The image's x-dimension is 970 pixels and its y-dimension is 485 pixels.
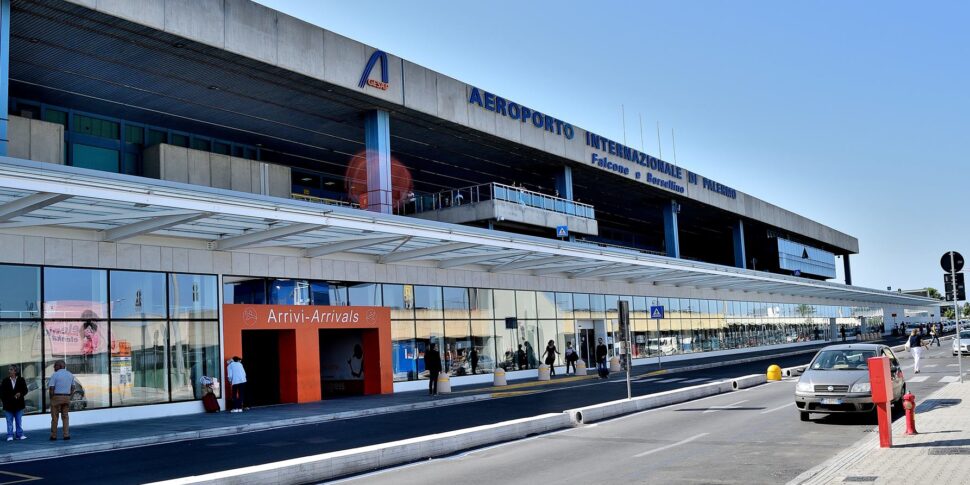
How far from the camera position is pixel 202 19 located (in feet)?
78.4

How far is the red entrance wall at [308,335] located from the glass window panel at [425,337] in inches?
73.5

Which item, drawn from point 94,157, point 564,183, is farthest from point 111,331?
point 564,183

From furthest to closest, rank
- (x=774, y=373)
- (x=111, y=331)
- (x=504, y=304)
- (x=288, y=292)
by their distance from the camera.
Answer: (x=504, y=304) → (x=774, y=373) → (x=288, y=292) → (x=111, y=331)

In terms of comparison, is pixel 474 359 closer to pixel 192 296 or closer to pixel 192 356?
pixel 192 356

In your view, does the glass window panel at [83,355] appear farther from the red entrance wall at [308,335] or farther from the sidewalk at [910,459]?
the sidewalk at [910,459]

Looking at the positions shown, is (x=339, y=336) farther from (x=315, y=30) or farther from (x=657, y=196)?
(x=657, y=196)

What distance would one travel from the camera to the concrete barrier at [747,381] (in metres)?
26.0

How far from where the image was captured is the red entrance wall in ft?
82.0

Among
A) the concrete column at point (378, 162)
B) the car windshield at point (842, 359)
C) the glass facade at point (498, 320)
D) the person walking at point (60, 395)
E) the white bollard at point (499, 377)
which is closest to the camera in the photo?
the car windshield at point (842, 359)

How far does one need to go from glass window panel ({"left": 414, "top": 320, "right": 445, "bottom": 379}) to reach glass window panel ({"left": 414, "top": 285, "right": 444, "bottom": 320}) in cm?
31

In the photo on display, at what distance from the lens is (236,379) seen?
75.9 ft

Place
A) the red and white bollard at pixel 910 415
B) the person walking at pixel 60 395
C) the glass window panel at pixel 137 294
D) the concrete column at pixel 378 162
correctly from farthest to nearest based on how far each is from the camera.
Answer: the concrete column at pixel 378 162 → the glass window panel at pixel 137 294 → the person walking at pixel 60 395 → the red and white bollard at pixel 910 415

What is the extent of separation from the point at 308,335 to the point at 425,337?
6277mm

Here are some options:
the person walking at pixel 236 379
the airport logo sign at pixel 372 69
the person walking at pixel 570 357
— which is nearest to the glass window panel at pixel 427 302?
the airport logo sign at pixel 372 69
